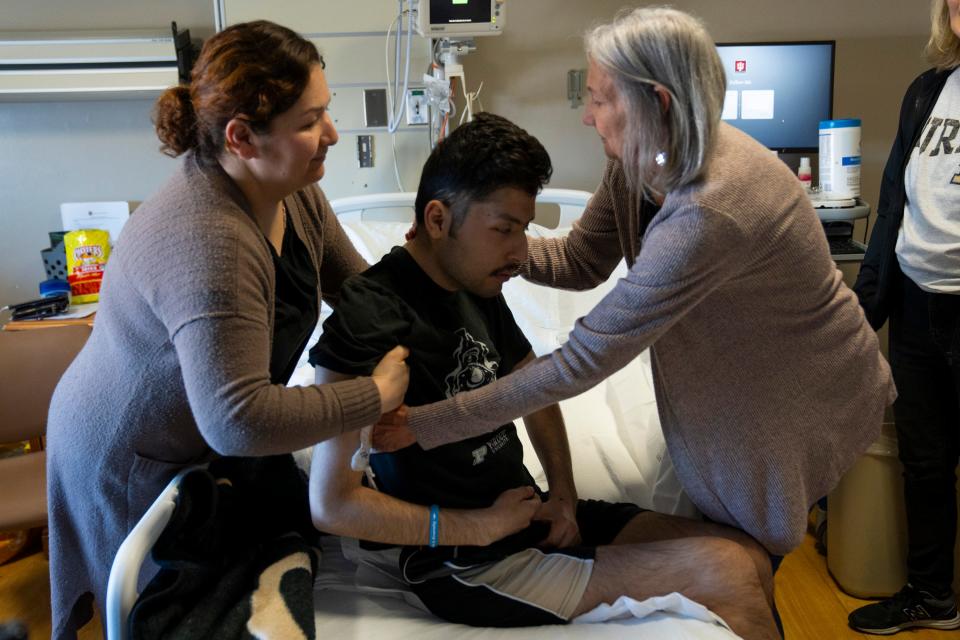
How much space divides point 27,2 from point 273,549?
8.26ft

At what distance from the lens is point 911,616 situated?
2033mm

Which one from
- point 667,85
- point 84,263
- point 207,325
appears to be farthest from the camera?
point 84,263

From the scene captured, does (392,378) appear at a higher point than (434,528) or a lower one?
higher

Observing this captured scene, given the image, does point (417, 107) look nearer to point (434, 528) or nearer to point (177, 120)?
point (177, 120)

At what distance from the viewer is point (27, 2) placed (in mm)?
2873

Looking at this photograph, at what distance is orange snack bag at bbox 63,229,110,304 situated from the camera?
2.82m

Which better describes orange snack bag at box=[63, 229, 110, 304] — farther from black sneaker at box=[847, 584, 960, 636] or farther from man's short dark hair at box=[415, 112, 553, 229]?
black sneaker at box=[847, 584, 960, 636]

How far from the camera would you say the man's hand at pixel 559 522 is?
135 centimetres

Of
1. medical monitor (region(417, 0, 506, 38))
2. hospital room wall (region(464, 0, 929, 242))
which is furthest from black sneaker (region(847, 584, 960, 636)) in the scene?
medical monitor (region(417, 0, 506, 38))

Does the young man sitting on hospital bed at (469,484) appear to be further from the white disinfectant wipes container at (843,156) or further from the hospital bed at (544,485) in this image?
the white disinfectant wipes container at (843,156)

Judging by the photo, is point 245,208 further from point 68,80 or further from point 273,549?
point 68,80

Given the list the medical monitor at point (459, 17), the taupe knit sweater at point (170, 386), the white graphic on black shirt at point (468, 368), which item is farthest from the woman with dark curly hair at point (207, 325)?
the medical monitor at point (459, 17)

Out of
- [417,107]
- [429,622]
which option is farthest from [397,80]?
[429,622]

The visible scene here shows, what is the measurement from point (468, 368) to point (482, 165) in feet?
1.04
